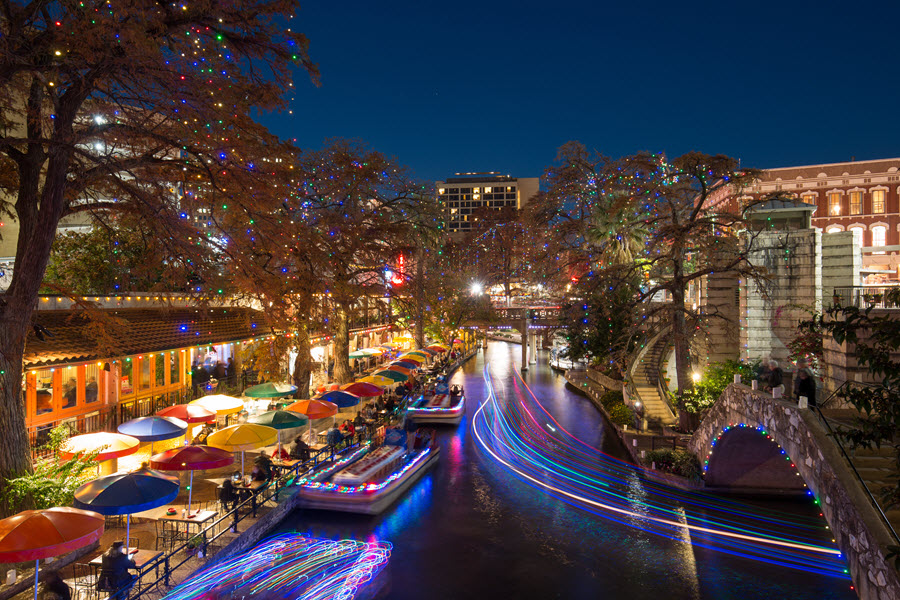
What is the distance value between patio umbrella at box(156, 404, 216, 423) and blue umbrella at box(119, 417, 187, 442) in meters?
1.69

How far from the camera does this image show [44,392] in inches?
692

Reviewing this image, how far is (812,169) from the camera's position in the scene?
161 feet

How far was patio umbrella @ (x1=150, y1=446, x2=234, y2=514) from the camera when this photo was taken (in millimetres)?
13977

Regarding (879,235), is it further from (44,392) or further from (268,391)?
(44,392)

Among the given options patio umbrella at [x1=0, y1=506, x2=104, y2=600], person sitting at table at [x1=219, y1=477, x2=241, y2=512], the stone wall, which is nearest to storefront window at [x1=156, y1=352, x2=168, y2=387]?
person sitting at table at [x1=219, y1=477, x2=241, y2=512]

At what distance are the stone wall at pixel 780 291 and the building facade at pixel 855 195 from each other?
26863 mm

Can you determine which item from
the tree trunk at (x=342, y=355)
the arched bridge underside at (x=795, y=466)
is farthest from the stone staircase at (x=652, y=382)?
the tree trunk at (x=342, y=355)

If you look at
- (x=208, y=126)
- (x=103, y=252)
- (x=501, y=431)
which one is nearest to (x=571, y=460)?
(x=501, y=431)

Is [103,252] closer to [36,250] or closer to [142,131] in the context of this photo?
[36,250]

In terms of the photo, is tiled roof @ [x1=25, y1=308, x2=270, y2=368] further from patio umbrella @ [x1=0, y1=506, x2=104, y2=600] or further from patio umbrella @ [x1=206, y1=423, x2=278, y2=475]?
patio umbrella @ [x1=0, y1=506, x2=104, y2=600]

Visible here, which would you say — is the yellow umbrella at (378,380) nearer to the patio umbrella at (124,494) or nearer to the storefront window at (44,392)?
the storefront window at (44,392)

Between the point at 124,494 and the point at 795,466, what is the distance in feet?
51.9

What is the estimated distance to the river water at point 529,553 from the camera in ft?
44.0

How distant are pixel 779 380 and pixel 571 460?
10362mm
